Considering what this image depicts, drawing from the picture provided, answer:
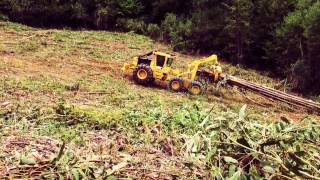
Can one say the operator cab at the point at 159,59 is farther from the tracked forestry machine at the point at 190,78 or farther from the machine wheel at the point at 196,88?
the machine wheel at the point at 196,88

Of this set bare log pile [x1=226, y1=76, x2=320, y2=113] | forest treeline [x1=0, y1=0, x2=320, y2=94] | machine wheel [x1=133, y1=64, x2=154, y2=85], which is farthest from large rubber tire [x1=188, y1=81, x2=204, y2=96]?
forest treeline [x1=0, y1=0, x2=320, y2=94]

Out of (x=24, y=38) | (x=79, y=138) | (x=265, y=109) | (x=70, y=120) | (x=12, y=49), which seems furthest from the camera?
(x=24, y=38)

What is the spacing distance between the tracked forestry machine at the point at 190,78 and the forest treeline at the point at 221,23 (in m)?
4.46

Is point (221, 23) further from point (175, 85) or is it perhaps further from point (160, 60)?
point (175, 85)

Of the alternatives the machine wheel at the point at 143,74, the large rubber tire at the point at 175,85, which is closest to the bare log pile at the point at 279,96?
the large rubber tire at the point at 175,85

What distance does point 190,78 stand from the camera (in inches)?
669

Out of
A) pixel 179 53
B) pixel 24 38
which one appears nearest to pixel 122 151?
pixel 24 38

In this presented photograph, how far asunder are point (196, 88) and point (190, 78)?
0.53m

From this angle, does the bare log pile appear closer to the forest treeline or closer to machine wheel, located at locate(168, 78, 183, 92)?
machine wheel, located at locate(168, 78, 183, 92)

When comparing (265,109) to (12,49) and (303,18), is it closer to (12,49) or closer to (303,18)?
(303,18)

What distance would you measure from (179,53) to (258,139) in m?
22.7

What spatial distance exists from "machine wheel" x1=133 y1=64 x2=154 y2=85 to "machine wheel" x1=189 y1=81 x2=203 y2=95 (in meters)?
1.51

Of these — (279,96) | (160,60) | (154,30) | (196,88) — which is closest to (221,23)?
(154,30)

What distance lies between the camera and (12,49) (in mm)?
20312
